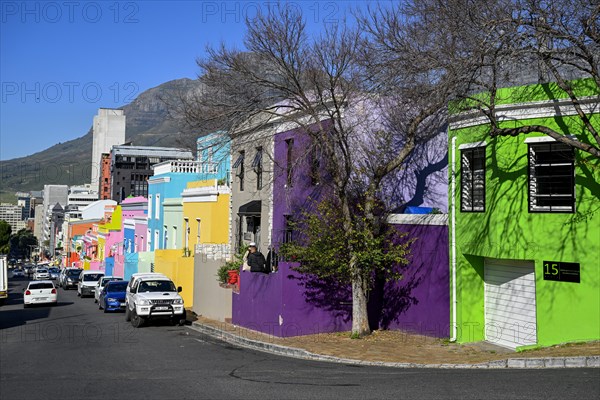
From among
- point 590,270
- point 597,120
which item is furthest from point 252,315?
point 597,120

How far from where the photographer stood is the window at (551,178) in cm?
1436

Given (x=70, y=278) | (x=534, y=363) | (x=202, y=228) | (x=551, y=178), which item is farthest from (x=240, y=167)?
(x=70, y=278)

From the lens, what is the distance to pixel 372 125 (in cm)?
2038

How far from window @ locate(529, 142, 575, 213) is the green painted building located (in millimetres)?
23

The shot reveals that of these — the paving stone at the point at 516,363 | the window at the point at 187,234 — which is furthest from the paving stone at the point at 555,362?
the window at the point at 187,234

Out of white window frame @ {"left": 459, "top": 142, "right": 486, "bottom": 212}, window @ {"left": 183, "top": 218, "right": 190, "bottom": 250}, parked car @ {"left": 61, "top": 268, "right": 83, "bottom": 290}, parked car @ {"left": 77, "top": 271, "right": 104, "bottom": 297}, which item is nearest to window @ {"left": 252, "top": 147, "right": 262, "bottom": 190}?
window @ {"left": 183, "top": 218, "right": 190, "bottom": 250}

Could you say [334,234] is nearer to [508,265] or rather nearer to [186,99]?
[508,265]

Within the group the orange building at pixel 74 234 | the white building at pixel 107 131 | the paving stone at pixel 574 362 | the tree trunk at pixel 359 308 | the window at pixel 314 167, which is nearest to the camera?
the paving stone at pixel 574 362

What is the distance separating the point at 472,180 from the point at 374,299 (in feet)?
16.5

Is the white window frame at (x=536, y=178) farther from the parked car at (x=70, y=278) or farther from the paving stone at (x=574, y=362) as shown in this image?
the parked car at (x=70, y=278)

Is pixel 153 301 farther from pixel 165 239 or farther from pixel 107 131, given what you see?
pixel 107 131

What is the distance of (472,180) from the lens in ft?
54.6

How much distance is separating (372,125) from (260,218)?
7.29m

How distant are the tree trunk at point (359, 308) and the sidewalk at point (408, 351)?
0.93 ft
